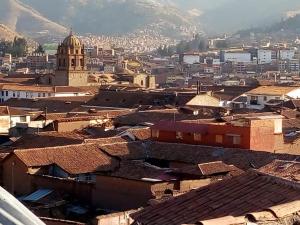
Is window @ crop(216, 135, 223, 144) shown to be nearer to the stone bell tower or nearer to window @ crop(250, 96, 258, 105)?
window @ crop(250, 96, 258, 105)

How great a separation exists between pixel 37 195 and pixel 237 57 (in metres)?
96.7

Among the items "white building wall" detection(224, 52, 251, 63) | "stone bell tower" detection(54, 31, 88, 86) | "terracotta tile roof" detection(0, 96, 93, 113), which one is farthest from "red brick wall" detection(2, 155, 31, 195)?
"white building wall" detection(224, 52, 251, 63)

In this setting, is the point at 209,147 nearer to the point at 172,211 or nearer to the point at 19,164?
the point at 19,164

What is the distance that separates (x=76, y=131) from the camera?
2736 centimetres

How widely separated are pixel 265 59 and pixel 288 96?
A: 66.9m

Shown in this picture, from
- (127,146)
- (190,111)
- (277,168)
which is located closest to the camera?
(277,168)

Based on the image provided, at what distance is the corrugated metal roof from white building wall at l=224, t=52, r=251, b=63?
93.7m

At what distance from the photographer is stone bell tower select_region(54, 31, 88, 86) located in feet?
168

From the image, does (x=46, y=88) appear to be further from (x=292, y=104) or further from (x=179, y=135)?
(x=179, y=135)

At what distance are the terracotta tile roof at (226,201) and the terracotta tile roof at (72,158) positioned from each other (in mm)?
11285

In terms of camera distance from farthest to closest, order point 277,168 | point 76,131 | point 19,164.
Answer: point 76,131 < point 19,164 < point 277,168

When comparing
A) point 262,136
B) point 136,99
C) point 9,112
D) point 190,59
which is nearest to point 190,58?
point 190,59

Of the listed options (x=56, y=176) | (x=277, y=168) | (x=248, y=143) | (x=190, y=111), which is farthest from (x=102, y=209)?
(x=190, y=111)

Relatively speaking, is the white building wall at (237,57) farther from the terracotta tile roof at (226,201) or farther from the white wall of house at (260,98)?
the terracotta tile roof at (226,201)
